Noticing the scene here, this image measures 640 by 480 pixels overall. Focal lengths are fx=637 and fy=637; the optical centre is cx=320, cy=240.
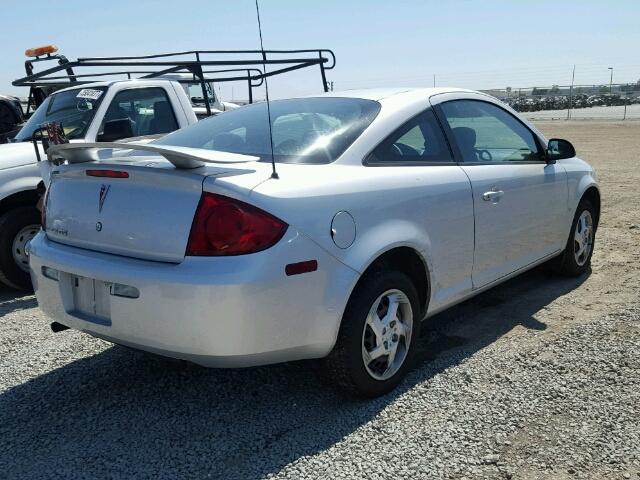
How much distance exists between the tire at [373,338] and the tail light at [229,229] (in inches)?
24.6

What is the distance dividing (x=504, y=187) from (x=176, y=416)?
243 centimetres

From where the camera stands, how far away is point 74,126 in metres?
6.18

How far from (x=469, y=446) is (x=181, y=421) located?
1392mm

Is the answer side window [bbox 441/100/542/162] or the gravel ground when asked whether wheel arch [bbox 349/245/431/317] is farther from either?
the gravel ground

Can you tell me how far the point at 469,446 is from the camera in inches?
112

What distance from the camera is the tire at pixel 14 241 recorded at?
559 cm

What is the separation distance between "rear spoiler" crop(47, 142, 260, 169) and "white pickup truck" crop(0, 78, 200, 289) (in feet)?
8.18

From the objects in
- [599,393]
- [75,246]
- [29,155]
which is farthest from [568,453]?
[29,155]

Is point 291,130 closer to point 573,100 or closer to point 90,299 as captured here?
point 90,299

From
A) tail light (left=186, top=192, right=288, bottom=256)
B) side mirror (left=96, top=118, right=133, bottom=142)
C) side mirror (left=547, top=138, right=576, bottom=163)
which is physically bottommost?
tail light (left=186, top=192, right=288, bottom=256)

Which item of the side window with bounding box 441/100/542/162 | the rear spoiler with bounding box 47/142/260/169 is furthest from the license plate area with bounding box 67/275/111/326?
the side window with bounding box 441/100/542/162

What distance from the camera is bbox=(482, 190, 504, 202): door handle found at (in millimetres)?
3887

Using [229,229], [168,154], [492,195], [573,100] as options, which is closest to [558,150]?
[492,195]

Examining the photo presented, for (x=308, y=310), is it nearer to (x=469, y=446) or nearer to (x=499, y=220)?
(x=469, y=446)
